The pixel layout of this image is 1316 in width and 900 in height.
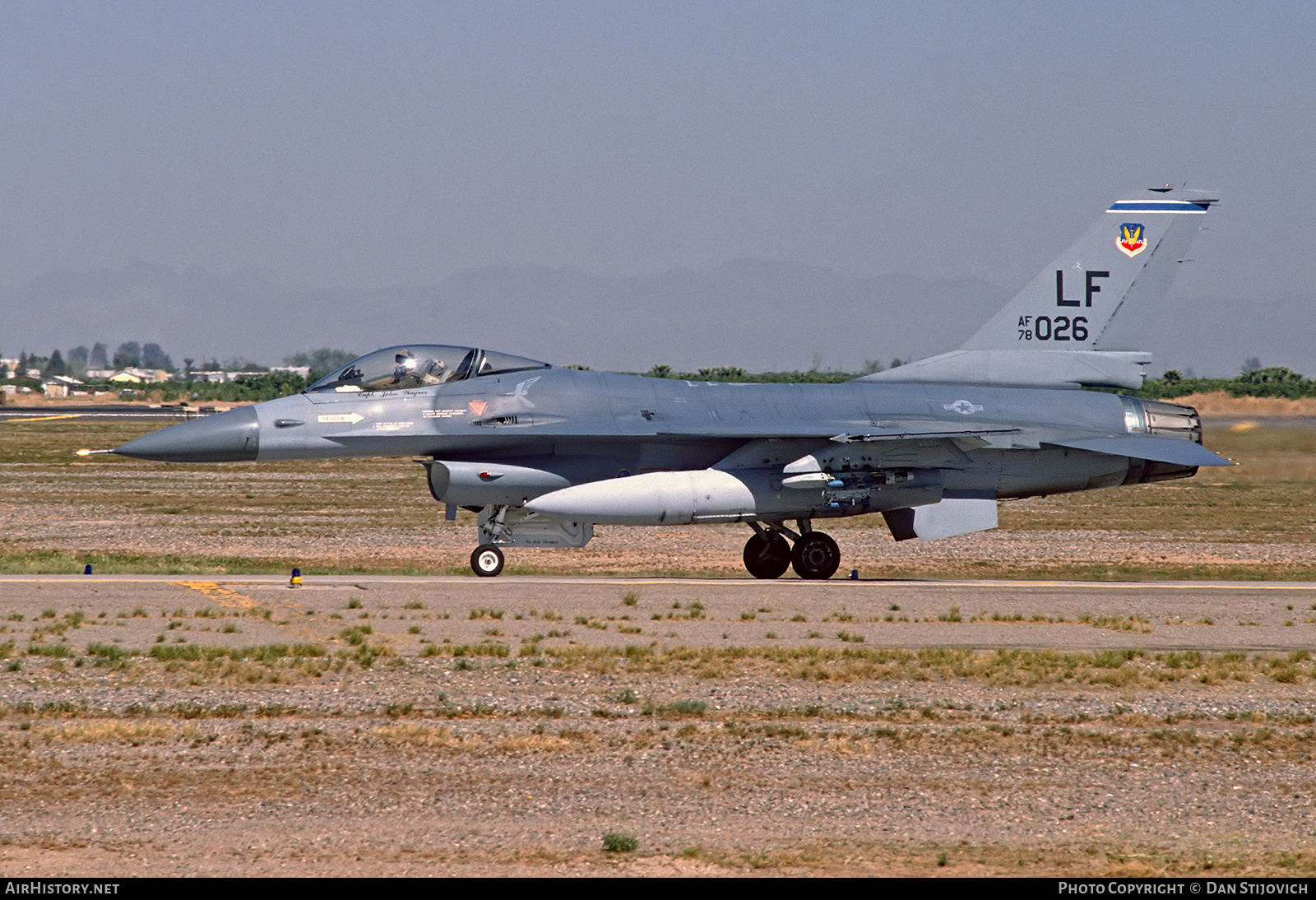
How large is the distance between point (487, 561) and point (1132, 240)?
11.2 m

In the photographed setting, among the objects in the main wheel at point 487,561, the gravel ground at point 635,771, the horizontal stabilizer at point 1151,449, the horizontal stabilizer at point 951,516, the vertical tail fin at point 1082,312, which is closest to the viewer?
the gravel ground at point 635,771

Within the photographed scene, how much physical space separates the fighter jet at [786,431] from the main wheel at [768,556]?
3 centimetres

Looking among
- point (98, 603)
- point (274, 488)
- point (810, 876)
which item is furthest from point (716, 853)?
point (274, 488)

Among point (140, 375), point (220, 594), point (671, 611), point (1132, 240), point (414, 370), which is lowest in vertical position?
point (671, 611)

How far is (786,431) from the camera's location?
1900 centimetres

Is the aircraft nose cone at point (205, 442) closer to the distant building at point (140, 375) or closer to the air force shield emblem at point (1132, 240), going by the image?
the air force shield emblem at point (1132, 240)

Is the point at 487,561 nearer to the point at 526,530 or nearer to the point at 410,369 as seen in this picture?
the point at 526,530

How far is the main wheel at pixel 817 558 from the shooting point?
66.2ft

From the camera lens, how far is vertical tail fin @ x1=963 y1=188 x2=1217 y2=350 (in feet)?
70.8

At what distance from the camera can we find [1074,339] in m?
21.7

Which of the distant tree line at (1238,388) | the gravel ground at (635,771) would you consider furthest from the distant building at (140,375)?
the gravel ground at (635,771)

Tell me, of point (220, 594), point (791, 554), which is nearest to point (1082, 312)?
point (791, 554)

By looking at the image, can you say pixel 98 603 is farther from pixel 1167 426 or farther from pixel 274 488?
pixel 274 488
